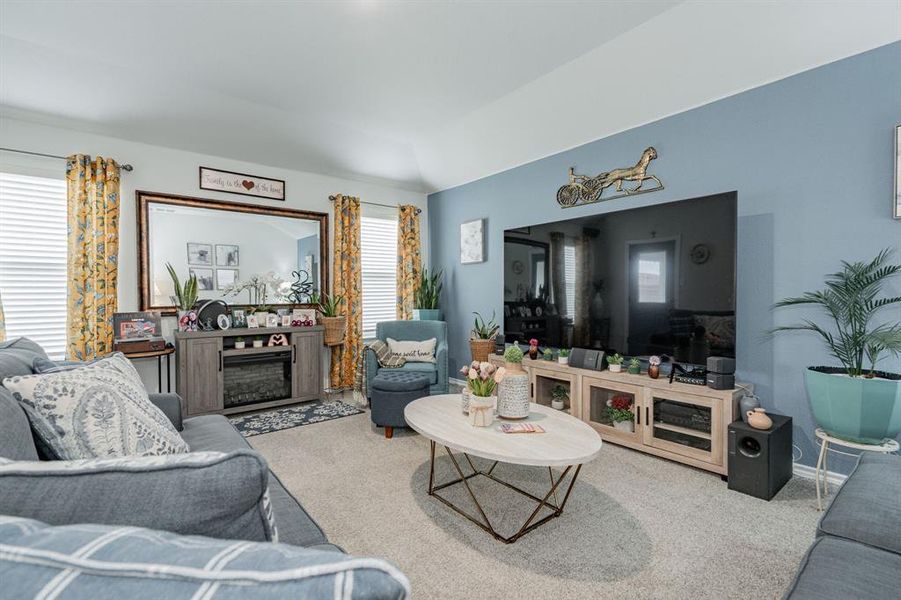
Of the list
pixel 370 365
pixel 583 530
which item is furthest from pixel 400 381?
pixel 583 530

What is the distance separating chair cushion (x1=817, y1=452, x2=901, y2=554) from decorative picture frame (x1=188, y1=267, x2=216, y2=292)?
472 centimetres

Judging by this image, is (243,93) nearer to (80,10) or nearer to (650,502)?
(80,10)

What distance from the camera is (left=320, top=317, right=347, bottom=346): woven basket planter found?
184 inches

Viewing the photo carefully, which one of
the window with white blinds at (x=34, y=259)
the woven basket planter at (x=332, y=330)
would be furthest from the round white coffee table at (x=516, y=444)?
the window with white blinds at (x=34, y=259)

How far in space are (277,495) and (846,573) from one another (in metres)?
1.66

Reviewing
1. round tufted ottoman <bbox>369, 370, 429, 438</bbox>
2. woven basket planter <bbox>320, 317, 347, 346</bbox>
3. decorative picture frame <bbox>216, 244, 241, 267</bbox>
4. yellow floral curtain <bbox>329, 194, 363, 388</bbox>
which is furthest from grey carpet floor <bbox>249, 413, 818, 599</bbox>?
decorative picture frame <bbox>216, 244, 241, 267</bbox>

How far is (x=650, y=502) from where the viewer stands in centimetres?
234

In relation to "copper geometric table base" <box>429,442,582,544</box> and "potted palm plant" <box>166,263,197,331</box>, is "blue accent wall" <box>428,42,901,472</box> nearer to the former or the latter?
"copper geometric table base" <box>429,442,582,544</box>

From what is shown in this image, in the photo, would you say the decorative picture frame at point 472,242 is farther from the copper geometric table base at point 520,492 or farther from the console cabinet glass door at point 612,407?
the copper geometric table base at point 520,492

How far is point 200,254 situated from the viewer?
4.18 m

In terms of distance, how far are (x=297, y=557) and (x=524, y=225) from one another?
169 inches

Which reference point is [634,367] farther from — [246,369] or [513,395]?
[246,369]

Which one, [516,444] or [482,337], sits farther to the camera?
[482,337]

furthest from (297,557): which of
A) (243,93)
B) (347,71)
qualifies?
(243,93)
